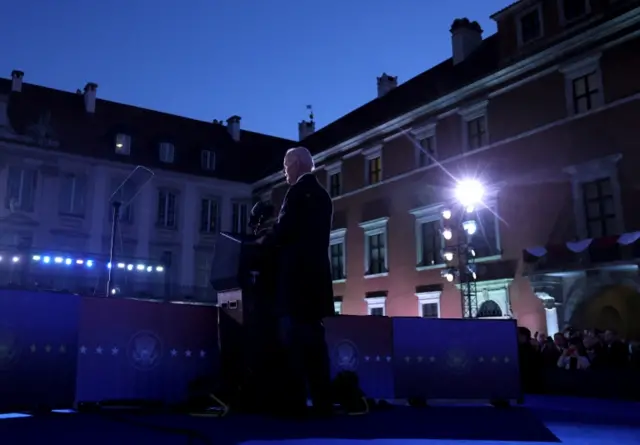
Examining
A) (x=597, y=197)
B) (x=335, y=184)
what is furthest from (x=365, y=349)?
(x=335, y=184)

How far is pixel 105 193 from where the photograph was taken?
100 ft

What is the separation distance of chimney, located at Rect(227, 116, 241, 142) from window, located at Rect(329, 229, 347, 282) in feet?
51.6

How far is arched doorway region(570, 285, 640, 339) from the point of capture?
16219 millimetres

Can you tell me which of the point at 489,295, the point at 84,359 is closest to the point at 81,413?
the point at 84,359

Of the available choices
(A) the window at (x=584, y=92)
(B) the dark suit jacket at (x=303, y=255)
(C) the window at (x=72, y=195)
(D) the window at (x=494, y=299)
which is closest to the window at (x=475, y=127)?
(A) the window at (x=584, y=92)

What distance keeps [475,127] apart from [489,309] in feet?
22.2

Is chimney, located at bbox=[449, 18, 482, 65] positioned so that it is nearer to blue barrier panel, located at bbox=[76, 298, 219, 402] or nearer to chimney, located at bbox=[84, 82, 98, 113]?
blue barrier panel, located at bbox=[76, 298, 219, 402]

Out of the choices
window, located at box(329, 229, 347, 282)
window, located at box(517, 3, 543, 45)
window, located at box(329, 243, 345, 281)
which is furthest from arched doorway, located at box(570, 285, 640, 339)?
window, located at box(329, 243, 345, 281)

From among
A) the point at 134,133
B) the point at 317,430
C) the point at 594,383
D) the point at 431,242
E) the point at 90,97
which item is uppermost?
the point at 90,97

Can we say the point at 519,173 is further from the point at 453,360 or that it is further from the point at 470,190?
the point at 453,360

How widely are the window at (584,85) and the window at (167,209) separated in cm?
2264

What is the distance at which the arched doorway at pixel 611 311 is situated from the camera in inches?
639

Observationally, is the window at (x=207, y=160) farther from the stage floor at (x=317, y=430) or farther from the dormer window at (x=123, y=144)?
the stage floor at (x=317, y=430)

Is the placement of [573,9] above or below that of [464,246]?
above
